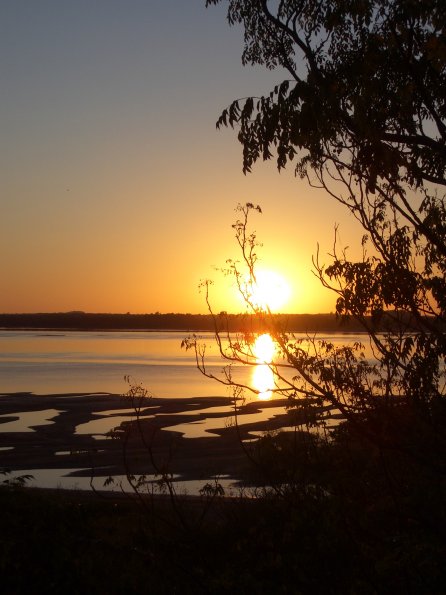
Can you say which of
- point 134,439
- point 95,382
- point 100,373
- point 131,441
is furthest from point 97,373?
point 131,441

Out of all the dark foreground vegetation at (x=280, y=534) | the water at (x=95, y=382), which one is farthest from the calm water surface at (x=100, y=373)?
the dark foreground vegetation at (x=280, y=534)

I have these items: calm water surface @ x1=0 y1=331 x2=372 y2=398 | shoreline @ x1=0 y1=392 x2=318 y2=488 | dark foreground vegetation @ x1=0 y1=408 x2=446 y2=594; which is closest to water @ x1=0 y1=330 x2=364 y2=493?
calm water surface @ x1=0 y1=331 x2=372 y2=398

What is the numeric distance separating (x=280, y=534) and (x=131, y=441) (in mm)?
14860

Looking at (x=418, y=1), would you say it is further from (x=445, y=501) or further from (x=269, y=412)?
(x=269, y=412)

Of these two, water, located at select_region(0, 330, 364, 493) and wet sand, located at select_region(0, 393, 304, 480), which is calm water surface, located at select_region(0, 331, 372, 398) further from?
wet sand, located at select_region(0, 393, 304, 480)

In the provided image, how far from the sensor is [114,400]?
3538cm

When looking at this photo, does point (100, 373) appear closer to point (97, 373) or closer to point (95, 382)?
point (97, 373)

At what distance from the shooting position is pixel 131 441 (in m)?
24.5

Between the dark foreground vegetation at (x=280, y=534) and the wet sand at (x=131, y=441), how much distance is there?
6.57 ft

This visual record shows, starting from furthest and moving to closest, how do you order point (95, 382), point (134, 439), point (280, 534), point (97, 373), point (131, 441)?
point (97, 373) → point (95, 382) → point (134, 439) → point (131, 441) → point (280, 534)

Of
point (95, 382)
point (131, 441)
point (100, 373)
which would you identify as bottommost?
point (131, 441)

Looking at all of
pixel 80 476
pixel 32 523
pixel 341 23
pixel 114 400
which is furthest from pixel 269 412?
pixel 341 23

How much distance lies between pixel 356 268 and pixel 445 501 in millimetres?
2519

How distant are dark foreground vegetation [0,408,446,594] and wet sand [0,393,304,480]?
2.00m
